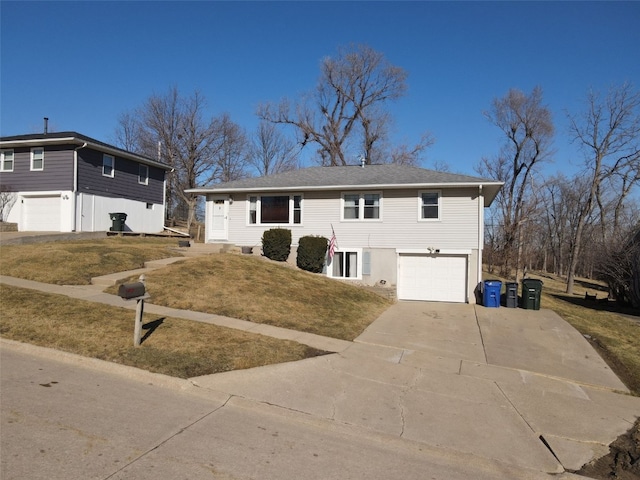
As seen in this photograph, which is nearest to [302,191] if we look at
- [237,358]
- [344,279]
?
[344,279]

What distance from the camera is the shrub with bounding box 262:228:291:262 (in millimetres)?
18078

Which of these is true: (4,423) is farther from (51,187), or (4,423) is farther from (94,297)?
(51,187)

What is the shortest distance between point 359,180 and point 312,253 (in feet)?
13.0

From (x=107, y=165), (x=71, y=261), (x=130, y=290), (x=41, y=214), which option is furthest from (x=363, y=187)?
(x=41, y=214)

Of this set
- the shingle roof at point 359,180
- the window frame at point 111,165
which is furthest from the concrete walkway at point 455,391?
the window frame at point 111,165

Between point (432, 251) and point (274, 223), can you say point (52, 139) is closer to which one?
point (274, 223)

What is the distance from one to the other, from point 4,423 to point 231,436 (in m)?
2.23

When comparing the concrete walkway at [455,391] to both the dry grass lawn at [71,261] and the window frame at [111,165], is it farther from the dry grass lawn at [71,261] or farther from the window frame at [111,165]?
the window frame at [111,165]

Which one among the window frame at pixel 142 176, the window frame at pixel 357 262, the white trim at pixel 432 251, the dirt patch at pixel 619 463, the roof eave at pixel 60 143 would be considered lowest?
the dirt patch at pixel 619 463

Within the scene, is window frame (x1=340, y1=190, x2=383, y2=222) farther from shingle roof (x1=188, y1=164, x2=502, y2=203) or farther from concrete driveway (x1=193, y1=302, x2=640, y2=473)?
concrete driveway (x1=193, y1=302, x2=640, y2=473)

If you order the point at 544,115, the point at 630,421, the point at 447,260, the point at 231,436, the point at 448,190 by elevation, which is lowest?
the point at 630,421

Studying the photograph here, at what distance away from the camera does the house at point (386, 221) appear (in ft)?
56.0

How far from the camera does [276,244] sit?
18.0 meters

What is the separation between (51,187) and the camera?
23031mm
